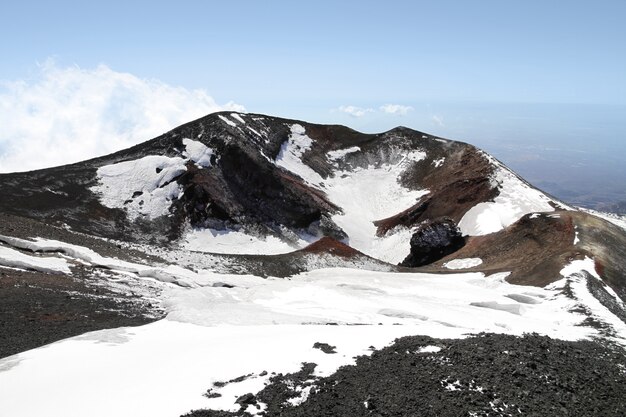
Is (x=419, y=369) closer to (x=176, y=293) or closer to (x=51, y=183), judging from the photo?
(x=176, y=293)

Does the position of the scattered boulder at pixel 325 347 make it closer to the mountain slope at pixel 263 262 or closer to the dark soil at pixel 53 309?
the mountain slope at pixel 263 262

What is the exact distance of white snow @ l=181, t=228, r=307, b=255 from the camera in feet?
173

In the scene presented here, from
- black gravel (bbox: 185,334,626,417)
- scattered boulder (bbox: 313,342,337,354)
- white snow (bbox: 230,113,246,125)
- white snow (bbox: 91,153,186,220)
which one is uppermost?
white snow (bbox: 230,113,246,125)

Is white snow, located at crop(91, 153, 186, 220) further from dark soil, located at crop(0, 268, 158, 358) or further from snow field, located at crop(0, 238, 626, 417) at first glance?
dark soil, located at crop(0, 268, 158, 358)

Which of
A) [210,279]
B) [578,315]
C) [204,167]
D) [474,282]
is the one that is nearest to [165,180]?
[204,167]

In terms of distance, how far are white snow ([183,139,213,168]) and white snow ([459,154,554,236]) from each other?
34.5 meters

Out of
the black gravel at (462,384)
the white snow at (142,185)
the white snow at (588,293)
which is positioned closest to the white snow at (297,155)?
the white snow at (142,185)

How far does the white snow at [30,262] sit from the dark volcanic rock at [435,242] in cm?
3788

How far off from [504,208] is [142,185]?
4515 centimetres

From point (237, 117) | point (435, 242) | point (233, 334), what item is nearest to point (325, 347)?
point (233, 334)

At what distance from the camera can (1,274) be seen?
23.4m

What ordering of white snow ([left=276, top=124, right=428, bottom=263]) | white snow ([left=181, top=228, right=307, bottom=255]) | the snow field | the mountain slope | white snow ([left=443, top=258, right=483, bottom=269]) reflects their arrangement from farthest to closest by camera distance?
white snow ([left=276, top=124, right=428, bottom=263]), white snow ([left=181, top=228, right=307, bottom=255]), white snow ([left=443, top=258, right=483, bottom=269]), the mountain slope, the snow field

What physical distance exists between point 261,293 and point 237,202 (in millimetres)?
32222

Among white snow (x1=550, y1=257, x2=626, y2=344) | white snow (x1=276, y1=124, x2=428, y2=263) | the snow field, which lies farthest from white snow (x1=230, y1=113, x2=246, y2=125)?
white snow (x1=550, y1=257, x2=626, y2=344)
